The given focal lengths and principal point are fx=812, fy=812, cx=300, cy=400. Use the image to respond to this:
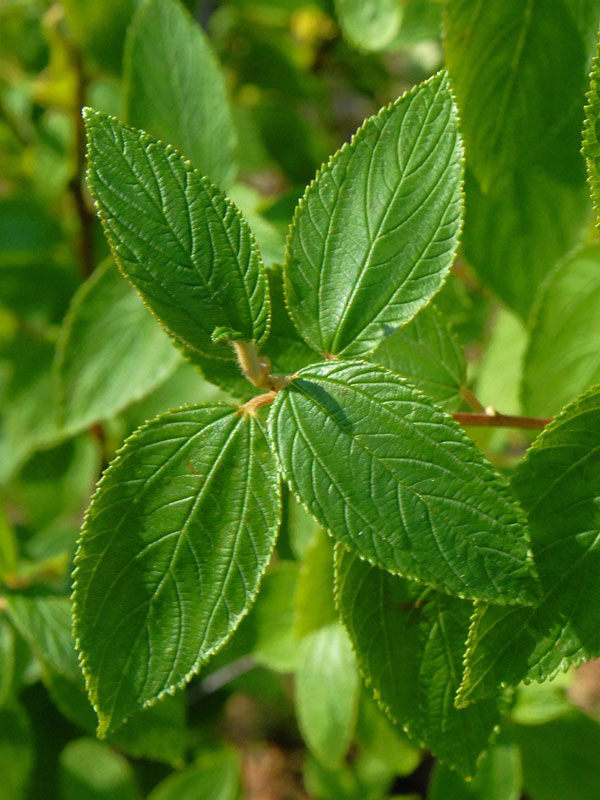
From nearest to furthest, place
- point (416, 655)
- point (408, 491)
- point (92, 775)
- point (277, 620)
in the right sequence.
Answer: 1. point (408, 491)
2. point (416, 655)
3. point (277, 620)
4. point (92, 775)

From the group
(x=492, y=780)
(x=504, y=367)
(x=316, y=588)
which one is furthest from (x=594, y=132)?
(x=492, y=780)

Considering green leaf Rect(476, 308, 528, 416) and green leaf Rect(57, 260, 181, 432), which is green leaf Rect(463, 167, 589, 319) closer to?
green leaf Rect(476, 308, 528, 416)

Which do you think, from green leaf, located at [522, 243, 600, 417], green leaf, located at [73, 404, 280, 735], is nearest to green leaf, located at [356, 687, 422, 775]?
green leaf, located at [522, 243, 600, 417]

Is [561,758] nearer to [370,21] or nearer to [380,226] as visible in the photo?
[380,226]

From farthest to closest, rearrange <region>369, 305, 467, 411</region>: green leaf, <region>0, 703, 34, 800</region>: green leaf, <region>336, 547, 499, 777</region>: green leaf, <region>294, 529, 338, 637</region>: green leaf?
1. <region>0, 703, 34, 800</region>: green leaf
2. <region>294, 529, 338, 637</region>: green leaf
3. <region>369, 305, 467, 411</region>: green leaf
4. <region>336, 547, 499, 777</region>: green leaf

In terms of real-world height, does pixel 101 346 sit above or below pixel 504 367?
above

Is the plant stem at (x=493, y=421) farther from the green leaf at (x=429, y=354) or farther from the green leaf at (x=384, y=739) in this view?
the green leaf at (x=384, y=739)

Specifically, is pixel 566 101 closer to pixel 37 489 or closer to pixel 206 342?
pixel 206 342
